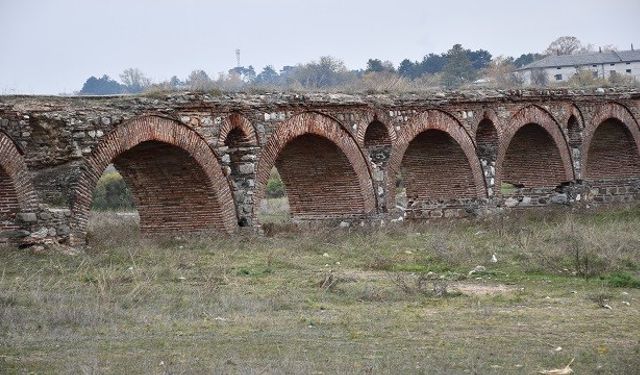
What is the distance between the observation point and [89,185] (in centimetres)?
1578

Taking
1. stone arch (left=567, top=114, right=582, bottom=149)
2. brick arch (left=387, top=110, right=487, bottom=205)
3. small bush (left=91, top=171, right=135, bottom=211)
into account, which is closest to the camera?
brick arch (left=387, top=110, right=487, bottom=205)

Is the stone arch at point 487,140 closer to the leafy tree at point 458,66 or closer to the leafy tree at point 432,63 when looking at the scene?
the leafy tree at point 458,66

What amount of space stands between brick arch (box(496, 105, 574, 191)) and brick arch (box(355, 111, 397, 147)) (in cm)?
407

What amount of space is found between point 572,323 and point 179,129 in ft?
26.9

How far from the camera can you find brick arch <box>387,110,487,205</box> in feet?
70.3

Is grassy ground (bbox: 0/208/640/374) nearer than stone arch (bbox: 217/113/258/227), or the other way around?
grassy ground (bbox: 0/208/640/374)

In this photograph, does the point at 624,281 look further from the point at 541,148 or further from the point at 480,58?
the point at 480,58

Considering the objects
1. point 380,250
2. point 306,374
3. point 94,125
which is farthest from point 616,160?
point 306,374

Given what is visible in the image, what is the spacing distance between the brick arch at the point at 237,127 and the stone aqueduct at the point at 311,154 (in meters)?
0.03

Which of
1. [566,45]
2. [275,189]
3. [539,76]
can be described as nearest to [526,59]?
Answer: [566,45]

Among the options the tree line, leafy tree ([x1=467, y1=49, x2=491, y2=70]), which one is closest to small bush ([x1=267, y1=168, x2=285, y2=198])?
the tree line

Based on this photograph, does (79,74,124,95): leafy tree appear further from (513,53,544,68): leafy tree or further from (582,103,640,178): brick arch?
(582,103,640,178): brick arch

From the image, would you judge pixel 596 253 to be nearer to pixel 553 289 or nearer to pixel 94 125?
pixel 553 289

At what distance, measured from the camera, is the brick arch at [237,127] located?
17.9 meters
